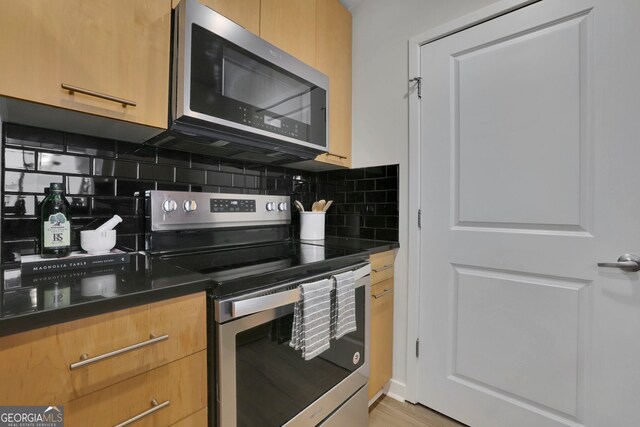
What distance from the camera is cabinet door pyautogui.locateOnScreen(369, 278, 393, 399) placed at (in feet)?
5.12

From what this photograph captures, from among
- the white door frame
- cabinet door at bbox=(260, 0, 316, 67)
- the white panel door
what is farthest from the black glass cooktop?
cabinet door at bbox=(260, 0, 316, 67)

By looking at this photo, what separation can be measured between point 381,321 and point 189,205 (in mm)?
1195

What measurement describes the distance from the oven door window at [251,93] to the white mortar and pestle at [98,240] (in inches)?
21.3

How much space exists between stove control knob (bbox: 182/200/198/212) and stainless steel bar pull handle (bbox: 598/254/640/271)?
1764mm

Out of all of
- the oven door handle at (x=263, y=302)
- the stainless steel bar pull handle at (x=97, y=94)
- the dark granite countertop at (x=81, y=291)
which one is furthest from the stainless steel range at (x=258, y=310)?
the stainless steel bar pull handle at (x=97, y=94)

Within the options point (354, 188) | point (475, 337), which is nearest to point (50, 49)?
point (354, 188)

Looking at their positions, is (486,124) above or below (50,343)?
above

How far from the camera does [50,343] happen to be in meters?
0.58

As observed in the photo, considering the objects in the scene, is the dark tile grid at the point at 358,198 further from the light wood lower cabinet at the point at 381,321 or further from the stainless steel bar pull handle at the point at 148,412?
the stainless steel bar pull handle at the point at 148,412

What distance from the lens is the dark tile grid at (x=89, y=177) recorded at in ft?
3.20

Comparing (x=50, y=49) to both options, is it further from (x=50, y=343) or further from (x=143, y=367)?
(x=143, y=367)

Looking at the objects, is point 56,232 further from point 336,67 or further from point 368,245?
point 336,67

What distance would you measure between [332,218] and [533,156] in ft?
4.00

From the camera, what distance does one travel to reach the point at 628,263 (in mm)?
1100
